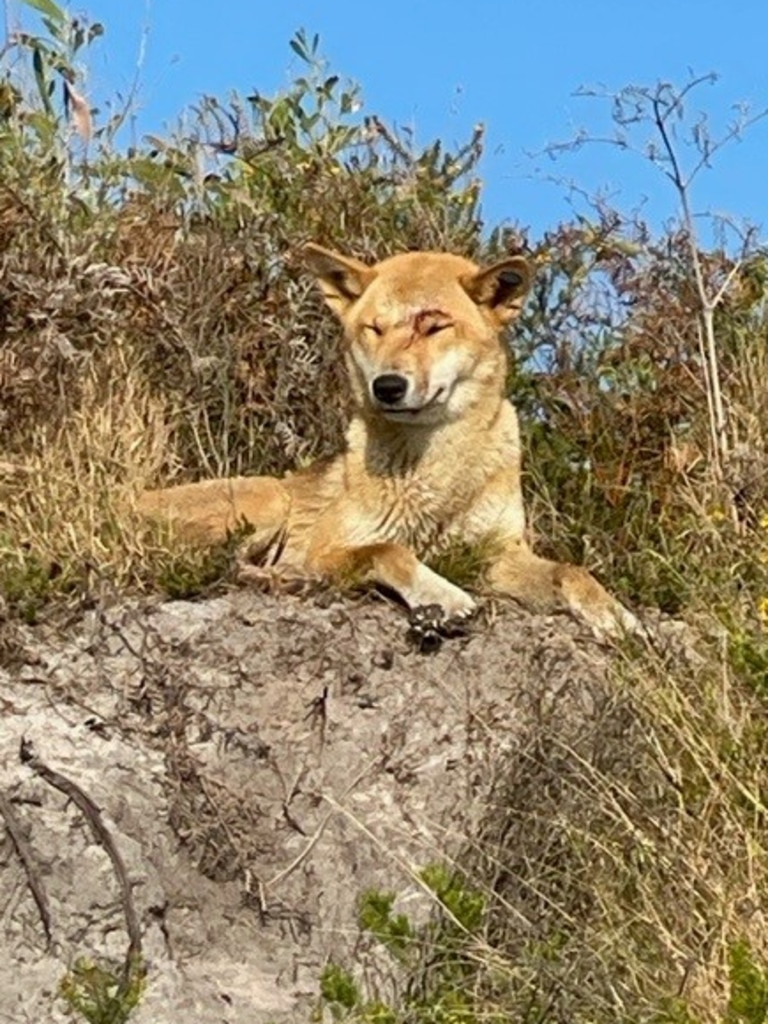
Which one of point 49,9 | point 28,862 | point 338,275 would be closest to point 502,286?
point 338,275

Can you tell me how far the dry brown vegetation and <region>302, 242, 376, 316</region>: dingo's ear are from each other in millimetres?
774

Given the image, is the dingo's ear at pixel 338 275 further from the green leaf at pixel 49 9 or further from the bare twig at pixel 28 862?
the bare twig at pixel 28 862

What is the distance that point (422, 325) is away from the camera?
Answer: 7414mm

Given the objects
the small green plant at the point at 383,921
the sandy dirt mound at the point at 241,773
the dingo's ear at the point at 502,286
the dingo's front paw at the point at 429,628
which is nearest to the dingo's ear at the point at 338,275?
the dingo's ear at the point at 502,286

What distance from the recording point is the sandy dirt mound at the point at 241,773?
5727 millimetres

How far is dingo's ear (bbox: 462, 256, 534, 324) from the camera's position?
24.7 feet

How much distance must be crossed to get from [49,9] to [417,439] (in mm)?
2382

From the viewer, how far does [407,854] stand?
612 centimetres

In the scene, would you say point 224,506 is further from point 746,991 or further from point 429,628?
point 746,991

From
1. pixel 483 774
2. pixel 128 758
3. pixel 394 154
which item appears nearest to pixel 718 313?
pixel 394 154

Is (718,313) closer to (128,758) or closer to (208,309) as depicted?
(208,309)

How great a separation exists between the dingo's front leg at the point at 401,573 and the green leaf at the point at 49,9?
8.56 ft

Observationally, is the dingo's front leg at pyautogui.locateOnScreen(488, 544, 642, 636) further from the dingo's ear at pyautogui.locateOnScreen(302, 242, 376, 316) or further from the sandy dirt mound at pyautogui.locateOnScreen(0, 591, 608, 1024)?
the dingo's ear at pyautogui.locateOnScreen(302, 242, 376, 316)

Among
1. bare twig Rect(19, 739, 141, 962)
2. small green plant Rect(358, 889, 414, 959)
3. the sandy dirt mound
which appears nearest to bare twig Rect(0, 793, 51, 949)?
the sandy dirt mound
